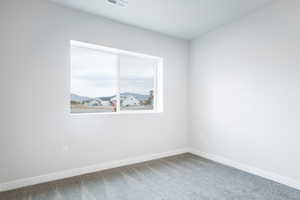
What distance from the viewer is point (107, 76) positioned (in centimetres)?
313

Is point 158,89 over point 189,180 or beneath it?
over

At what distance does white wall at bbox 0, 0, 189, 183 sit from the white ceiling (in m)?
0.21

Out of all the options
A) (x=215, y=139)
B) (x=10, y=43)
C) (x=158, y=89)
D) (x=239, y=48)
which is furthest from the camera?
(x=158, y=89)

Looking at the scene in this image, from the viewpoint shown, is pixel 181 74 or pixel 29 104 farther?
pixel 181 74

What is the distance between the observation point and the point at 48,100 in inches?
96.3

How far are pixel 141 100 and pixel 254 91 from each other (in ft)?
7.05

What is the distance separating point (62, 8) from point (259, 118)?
367 centimetres

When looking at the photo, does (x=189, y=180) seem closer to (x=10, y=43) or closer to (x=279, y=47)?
(x=279, y=47)

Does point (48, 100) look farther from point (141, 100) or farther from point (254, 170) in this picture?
point (254, 170)

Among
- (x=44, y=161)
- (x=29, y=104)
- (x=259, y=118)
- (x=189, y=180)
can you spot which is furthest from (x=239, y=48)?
(x=44, y=161)

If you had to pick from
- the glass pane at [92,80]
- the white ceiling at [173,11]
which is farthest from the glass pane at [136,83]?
the white ceiling at [173,11]

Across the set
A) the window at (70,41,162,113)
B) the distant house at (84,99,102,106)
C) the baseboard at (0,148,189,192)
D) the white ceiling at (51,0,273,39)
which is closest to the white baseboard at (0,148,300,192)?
the baseboard at (0,148,189,192)

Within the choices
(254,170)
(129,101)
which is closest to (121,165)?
(129,101)

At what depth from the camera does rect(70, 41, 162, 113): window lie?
113 inches
